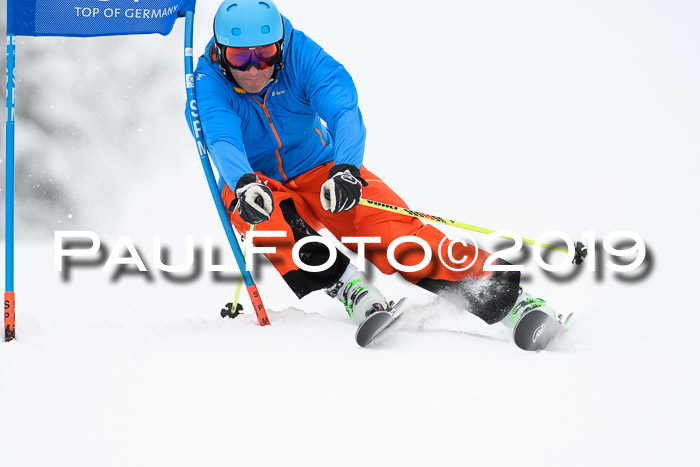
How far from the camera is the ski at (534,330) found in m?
2.61

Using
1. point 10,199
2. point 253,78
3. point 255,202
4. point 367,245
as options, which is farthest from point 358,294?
point 10,199

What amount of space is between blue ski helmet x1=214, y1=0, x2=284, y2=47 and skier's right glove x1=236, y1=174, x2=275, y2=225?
64 centimetres

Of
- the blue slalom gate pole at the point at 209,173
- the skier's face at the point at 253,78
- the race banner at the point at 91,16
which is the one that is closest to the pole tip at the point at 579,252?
the blue slalom gate pole at the point at 209,173

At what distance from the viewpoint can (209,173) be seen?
327 centimetres

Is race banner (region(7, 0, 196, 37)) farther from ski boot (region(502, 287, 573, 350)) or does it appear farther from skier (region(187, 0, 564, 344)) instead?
ski boot (region(502, 287, 573, 350))

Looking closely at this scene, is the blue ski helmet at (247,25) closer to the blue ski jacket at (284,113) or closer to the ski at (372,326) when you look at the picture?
the blue ski jacket at (284,113)

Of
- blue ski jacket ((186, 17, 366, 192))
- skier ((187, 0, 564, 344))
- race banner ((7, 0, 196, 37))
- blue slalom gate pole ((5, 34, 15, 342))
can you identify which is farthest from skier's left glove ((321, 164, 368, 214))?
blue slalom gate pole ((5, 34, 15, 342))

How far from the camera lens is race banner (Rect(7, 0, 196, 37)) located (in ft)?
10.1

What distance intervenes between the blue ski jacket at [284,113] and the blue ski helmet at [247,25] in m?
0.17

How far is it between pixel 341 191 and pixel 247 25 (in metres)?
0.85

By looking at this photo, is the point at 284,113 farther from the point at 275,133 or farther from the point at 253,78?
the point at 253,78

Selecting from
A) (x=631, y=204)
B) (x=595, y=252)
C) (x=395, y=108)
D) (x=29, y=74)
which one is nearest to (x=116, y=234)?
(x=29, y=74)

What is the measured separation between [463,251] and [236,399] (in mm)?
1260

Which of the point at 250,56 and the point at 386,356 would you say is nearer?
the point at 386,356
